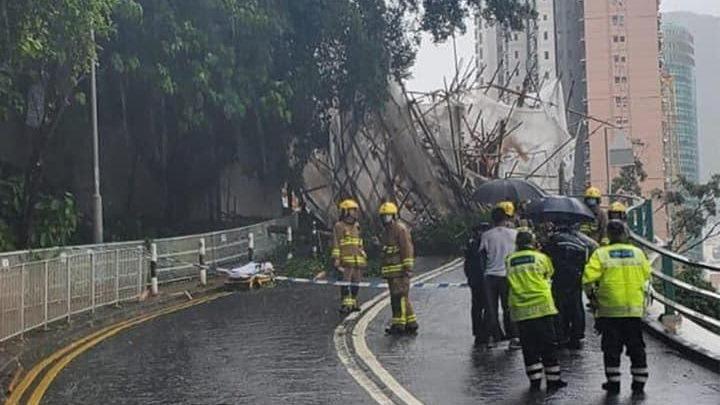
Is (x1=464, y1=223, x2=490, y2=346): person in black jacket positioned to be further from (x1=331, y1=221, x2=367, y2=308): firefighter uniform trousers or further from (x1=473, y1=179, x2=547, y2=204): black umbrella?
(x1=473, y1=179, x2=547, y2=204): black umbrella

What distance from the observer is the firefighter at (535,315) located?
865 centimetres

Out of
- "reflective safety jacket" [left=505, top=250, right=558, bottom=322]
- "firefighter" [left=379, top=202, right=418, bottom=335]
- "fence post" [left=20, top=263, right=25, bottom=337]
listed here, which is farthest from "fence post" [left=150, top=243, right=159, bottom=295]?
"reflective safety jacket" [left=505, top=250, right=558, bottom=322]

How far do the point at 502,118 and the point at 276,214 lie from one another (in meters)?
8.62

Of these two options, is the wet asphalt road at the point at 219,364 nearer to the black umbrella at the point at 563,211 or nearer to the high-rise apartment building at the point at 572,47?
the black umbrella at the point at 563,211

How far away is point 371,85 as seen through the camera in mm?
27578

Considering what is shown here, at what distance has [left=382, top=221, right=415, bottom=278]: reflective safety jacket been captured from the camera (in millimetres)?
12344

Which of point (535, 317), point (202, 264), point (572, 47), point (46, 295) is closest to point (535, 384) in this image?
point (535, 317)

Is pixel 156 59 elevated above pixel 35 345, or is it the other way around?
pixel 156 59

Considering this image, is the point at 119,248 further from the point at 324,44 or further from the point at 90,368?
the point at 324,44

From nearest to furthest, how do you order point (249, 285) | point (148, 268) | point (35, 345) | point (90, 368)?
1. point (90, 368)
2. point (35, 345)
3. point (148, 268)
4. point (249, 285)

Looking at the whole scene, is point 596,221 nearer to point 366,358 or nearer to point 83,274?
point 366,358

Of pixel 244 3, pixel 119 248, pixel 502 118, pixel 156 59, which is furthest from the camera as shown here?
pixel 502 118

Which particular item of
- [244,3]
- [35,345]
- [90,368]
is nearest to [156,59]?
[244,3]

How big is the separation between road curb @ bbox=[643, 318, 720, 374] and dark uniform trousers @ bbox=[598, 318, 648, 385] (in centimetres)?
132
